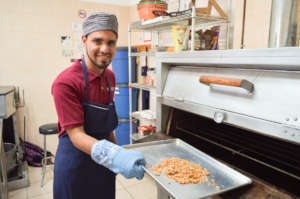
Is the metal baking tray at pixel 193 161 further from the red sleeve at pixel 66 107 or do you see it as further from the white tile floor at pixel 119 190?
the white tile floor at pixel 119 190

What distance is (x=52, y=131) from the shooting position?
9.24 ft

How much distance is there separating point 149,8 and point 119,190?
2.21m

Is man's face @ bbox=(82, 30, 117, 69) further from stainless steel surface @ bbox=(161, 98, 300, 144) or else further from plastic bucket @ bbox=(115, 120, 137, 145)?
plastic bucket @ bbox=(115, 120, 137, 145)

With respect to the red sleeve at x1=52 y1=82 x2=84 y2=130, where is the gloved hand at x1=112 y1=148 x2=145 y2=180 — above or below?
below

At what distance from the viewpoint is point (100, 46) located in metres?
1.28

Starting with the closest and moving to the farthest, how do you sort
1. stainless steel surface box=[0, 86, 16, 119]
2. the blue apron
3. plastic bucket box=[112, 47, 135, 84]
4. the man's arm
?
the man's arm → the blue apron → stainless steel surface box=[0, 86, 16, 119] → plastic bucket box=[112, 47, 135, 84]

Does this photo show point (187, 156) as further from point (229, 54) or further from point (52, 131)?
point (52, 131)

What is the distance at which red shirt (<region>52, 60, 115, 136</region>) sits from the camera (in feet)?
3.92

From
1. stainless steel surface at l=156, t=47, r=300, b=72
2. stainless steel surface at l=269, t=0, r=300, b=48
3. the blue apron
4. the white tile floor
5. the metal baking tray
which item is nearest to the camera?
stainless steel surface at l=156, t=47, r=300, b=72

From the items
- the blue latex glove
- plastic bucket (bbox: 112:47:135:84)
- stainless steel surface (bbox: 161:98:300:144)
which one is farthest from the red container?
the blue latex glove

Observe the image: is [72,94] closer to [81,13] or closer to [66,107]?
[66,107]

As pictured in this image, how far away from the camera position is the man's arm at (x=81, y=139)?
1.10m

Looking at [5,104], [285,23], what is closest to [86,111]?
[285,23]

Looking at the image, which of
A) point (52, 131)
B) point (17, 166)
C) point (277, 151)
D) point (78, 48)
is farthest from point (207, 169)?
point (78, 48)
